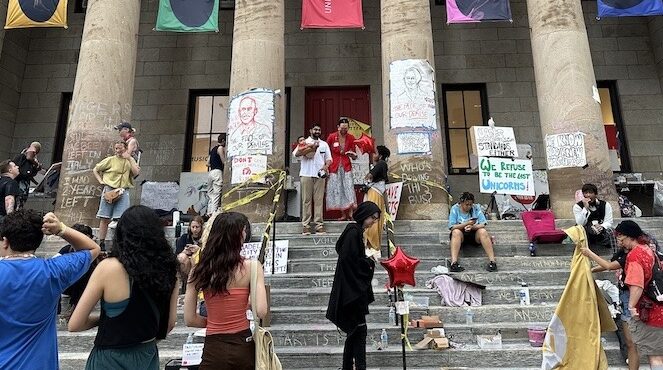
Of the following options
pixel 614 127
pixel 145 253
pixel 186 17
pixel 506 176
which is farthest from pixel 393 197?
pixel 614 127

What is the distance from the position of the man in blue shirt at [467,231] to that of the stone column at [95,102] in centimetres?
737

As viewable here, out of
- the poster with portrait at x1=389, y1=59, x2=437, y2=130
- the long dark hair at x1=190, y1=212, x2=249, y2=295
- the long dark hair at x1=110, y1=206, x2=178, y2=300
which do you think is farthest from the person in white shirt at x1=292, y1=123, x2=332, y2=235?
the long dark hair at x1=110, y1=206, x2=178, y2=300

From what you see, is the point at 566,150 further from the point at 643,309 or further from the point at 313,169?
the point at 643,309

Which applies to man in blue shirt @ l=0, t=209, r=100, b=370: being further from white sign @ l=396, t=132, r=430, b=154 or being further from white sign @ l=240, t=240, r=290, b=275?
white sign @ l=396, t=132, r=430, b=154

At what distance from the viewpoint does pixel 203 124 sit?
15.7 meters

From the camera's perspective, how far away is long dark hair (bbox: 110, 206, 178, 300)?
292 centimetres

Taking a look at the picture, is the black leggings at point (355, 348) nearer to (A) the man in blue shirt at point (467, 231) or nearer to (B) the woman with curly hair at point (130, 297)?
(B) the woman with curly hair at point (130, 297)

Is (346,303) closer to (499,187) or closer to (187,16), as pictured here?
(499,187)

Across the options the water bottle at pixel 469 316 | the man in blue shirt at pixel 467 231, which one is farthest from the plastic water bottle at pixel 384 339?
the man in blue shirt at pixel 467 231

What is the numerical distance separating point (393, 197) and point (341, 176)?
118cm

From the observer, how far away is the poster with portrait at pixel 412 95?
10320mm

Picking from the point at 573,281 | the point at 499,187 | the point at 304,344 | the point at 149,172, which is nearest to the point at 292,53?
the point at 149,172

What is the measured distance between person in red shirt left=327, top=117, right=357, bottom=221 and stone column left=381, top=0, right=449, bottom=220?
0.92m

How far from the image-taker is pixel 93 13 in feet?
36.7
